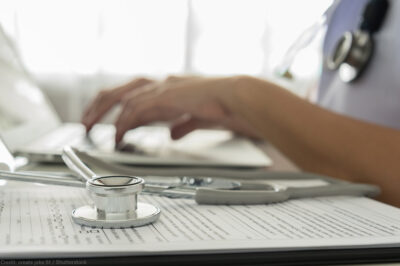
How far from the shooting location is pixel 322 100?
0.87 m

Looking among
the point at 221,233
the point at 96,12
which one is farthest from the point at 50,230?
the point at 96,12

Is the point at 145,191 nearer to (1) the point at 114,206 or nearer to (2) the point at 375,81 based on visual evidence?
(1) the point at 114,206

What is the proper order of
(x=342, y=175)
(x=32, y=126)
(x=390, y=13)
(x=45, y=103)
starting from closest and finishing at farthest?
(x=342, y=175)
(x=390, y=13)
(x=32, y=126)
(x=45, y=103)

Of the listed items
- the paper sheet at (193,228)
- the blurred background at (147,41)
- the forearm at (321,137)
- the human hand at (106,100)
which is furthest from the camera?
the blurred background at (147,41)

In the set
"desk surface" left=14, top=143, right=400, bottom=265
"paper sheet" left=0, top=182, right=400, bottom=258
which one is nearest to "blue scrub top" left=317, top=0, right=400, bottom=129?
"desk surface" left=14, top=143, right=400, bottom=265

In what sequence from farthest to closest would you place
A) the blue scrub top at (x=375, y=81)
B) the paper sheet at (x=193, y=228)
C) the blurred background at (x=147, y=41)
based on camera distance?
the blurred background at (x=147, y=41) < the blue scrub top at (x=375, y=81) < the paper sheet at (x=193, y=228)

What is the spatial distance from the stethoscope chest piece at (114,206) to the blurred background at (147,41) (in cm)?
111

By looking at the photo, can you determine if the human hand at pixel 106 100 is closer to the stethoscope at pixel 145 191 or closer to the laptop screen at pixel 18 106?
the laptop screen at pixel 18 106

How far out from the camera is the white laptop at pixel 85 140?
601mm

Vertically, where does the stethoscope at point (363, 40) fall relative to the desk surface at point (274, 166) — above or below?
above

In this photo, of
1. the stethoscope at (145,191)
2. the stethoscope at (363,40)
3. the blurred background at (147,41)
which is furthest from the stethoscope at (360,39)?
the blurred background at (147,41)

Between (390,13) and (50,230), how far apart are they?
0.54 metres

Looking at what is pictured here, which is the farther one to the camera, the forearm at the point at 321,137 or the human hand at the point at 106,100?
the human hand at the point at 106,100

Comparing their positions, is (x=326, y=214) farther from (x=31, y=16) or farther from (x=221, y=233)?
(x=31, y=16)
